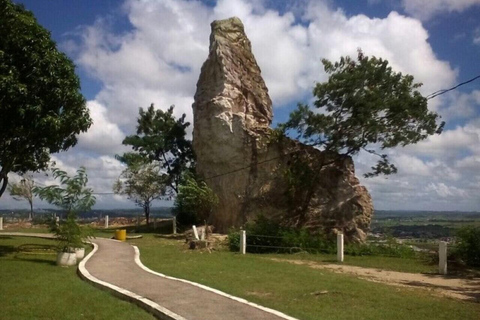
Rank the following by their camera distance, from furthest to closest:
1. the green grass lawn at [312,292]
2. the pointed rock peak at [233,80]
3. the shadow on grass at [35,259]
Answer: the pointed rock peak at [233,80]
the shadow on grass at [35,259]
the green grass lawn at [312,292]

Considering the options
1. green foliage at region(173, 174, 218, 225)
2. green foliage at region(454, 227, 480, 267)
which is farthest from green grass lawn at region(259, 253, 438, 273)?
green foliage at region(173, 174, 218, 225)

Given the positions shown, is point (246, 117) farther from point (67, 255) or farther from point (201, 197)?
point (67, 255)

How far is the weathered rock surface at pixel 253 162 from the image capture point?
27.0 metres

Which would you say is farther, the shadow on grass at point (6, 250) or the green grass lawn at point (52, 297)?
the shadow on grass at point (6, 250)

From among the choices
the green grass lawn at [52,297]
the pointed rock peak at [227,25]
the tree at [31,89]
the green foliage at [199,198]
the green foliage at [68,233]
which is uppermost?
the pointed rock peak at [227,25]

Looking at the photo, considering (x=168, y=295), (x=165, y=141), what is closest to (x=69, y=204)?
(x=168, y=295)

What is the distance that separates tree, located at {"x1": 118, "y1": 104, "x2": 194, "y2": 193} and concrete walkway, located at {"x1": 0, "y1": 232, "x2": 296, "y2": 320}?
26848 millimetres

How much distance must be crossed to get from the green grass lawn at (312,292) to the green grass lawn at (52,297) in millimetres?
2601

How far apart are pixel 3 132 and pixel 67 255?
479 cm

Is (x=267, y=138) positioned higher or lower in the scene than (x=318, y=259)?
higher

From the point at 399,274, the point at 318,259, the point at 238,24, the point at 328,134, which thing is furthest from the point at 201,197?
the point at 399,274

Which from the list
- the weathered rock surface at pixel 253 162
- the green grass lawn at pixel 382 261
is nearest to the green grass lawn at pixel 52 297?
the green grass lawn at pixel 382 261

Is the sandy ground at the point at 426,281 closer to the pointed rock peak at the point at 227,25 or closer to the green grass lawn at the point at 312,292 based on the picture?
the green grass lawn at the point at 312,292

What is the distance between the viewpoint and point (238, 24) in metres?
33.7
